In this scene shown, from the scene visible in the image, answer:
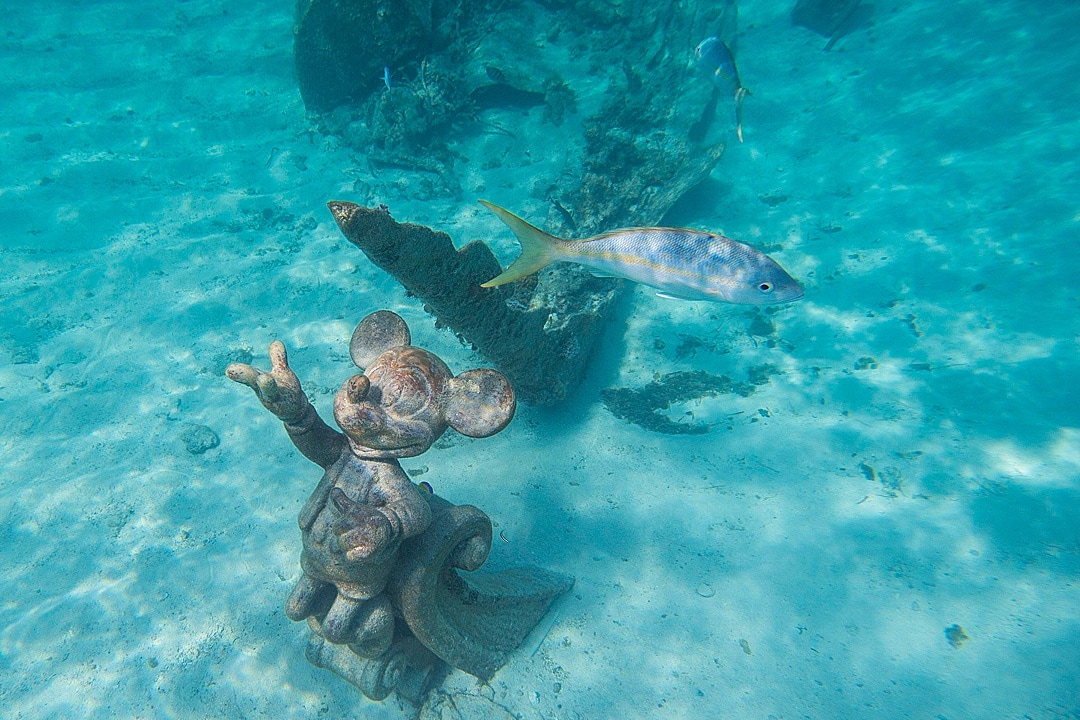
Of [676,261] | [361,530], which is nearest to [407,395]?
[361,530]

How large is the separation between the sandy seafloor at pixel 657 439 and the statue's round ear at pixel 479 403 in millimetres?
1904

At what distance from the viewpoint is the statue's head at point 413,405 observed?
2359mm

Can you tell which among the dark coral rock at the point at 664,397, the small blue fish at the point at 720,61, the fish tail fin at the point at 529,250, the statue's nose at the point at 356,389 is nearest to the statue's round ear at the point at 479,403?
the statue's nose at the point at 356,389

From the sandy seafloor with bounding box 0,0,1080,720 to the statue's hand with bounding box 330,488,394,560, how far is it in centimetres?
162

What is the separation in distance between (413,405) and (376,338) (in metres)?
0.62

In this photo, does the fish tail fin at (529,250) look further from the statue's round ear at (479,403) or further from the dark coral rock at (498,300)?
the statue's round ear at (479,403)

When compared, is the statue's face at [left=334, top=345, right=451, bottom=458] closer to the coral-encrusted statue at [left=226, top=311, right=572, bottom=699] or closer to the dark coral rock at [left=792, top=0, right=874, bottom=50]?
the coral-encrusted statue at [left=226, top=311, right=572, bottom=699]

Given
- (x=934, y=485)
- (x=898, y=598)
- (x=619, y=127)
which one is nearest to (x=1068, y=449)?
(x=934, y=485)

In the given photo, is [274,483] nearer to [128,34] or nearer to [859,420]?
[859,420]

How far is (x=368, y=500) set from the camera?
252 cm

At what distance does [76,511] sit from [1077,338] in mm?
11270

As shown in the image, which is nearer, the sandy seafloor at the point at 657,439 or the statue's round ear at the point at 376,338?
the statue's round ear at the point at 376,338

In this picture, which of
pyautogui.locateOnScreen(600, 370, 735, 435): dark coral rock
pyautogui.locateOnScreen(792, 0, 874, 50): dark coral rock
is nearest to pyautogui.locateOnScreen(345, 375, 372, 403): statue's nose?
pyautogui.locateOnScreen(600, 370, 735, 435): dark coral rock

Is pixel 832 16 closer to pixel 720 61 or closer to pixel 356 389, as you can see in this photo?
pixel 720 61
